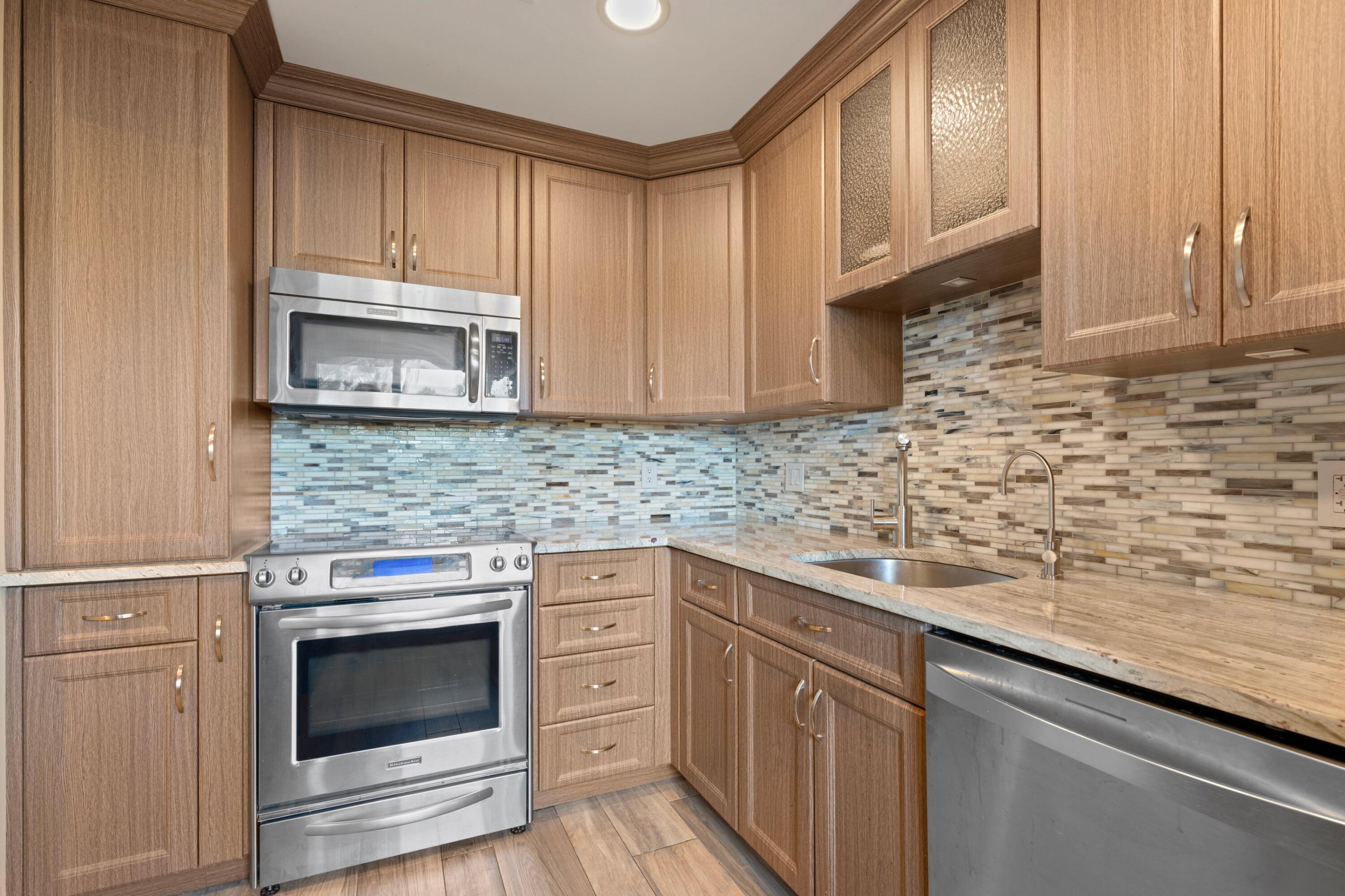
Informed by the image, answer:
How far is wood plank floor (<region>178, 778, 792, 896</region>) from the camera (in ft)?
5.76

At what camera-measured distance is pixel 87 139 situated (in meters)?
1.66

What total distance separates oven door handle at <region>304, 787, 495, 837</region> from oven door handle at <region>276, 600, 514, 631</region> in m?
0.55

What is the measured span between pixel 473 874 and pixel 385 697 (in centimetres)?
56

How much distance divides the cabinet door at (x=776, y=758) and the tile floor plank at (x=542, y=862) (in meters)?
0.49

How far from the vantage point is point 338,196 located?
212 centimetres

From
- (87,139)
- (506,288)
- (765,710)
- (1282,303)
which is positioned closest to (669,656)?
(765,710)

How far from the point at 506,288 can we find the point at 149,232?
101cm

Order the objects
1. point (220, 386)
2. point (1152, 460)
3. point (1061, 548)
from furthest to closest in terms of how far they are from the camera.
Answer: point (220, 386) → point (1061, 548) → point (1152, 460)

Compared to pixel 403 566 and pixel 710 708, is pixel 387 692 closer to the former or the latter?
pixel 403 566

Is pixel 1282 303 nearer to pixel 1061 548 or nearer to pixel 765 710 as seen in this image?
pixel 1061 548

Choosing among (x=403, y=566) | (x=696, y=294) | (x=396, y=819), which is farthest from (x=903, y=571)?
(x=396, y=819)

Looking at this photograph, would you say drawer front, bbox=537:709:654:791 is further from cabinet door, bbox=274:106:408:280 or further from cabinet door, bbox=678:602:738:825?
cabinet door, bbox=274:106:408:280

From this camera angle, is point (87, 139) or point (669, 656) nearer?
point (87, 139)

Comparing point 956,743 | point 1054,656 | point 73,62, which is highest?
point 73,62
